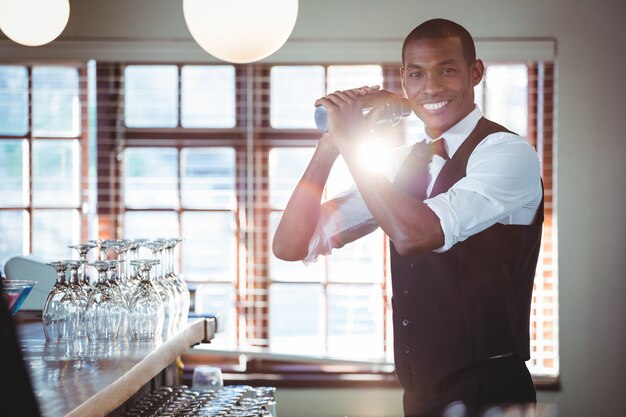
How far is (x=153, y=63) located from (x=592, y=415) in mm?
2745

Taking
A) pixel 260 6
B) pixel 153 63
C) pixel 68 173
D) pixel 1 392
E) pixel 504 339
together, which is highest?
pixel 153 63

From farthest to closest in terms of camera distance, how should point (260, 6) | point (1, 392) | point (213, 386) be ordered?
point (213, 386) → point (260, 6) → point (1, 392)

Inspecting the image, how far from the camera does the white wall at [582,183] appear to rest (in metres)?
3.82

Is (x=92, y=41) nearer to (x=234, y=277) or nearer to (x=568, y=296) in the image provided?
(x=234, y=277)

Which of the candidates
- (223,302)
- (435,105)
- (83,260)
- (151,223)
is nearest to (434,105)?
(435,105)

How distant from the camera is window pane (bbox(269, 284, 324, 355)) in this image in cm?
382

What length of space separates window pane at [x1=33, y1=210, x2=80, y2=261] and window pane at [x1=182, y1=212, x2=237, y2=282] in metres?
0.55

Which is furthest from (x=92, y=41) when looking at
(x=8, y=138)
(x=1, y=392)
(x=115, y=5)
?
(x=1, y=392)

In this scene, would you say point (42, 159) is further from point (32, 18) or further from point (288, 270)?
point (32, 18)

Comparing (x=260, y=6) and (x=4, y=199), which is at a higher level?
(x=260, y=6)

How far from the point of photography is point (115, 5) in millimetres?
3906

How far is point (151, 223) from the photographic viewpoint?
12.8 feet

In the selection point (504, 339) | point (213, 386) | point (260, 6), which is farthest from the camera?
point (213, 386)

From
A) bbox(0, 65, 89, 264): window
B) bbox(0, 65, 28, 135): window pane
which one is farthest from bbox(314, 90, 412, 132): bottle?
bbox(0, 65, 28, 135): window pane
